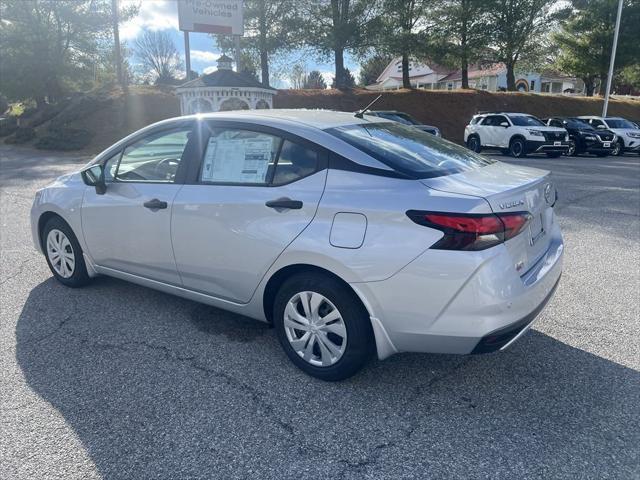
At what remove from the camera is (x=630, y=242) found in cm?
620

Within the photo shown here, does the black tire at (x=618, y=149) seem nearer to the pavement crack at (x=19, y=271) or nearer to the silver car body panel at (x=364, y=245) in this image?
the silver car body panel at (x=364, y=245)

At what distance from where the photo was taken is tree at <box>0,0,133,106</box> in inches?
947

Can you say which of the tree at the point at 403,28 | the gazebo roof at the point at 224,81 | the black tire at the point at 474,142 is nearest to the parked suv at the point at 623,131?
the black tire at the point at 474,142

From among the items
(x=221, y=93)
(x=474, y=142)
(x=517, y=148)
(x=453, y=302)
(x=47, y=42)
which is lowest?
(x=517, y=148)

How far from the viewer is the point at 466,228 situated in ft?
8.22

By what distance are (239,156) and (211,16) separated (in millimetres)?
15858

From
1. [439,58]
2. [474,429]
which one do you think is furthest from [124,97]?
[474,429]

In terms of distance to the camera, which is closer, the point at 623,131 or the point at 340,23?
the point at 623,131

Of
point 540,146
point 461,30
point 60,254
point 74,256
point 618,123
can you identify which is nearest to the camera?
point 74,256

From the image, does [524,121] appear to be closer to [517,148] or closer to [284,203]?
[517,148]

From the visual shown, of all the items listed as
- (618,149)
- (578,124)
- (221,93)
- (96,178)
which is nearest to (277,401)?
(96,178)

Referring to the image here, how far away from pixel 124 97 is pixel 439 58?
17.9 meters

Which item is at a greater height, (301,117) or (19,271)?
(301,117)

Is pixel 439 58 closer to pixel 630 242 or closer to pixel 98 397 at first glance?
pixel 630 242
